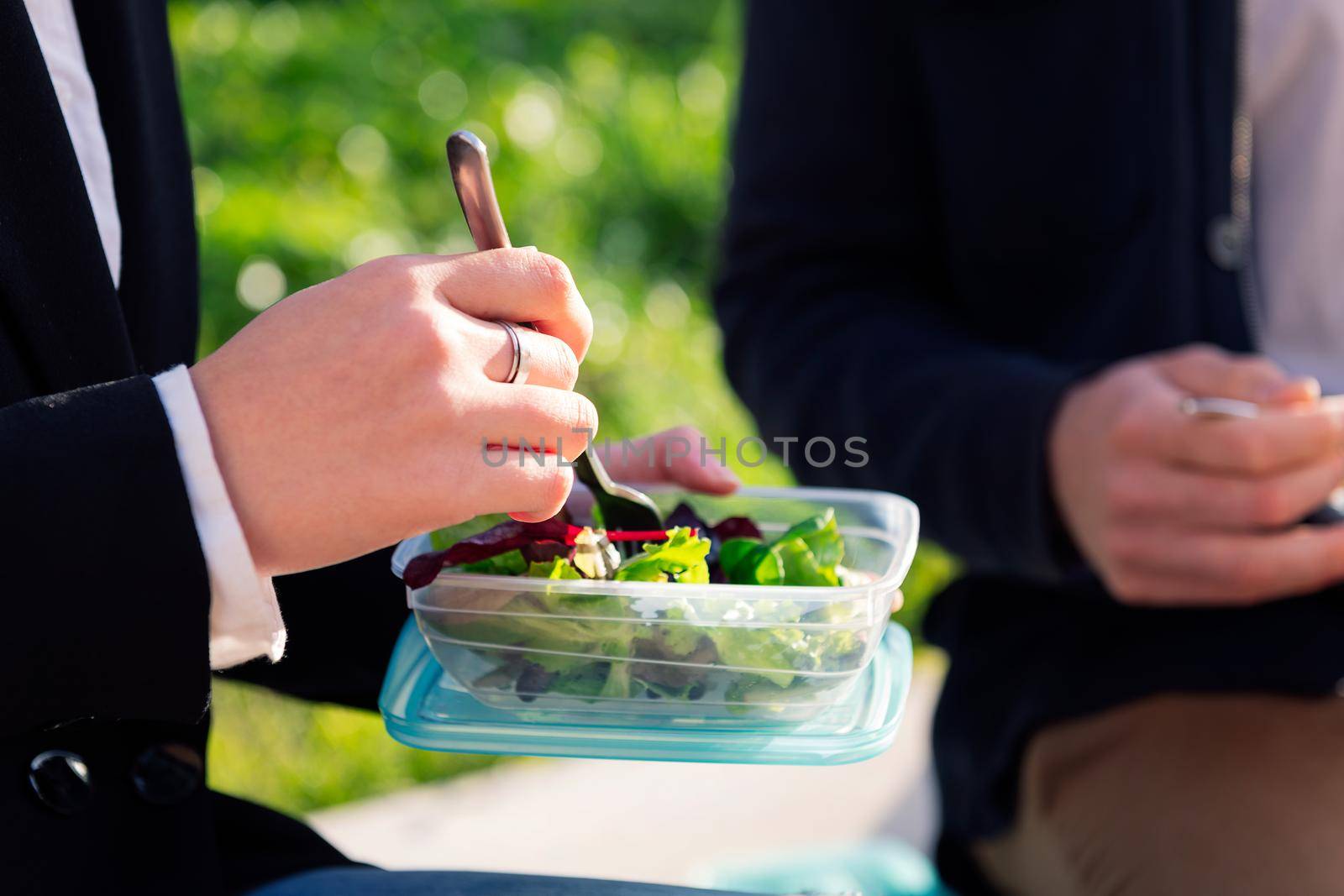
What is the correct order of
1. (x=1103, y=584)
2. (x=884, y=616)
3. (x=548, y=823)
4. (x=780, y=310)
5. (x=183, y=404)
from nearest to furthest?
(x=183, y=404) → (x=884, y=616) → (x=1103, y=584) → (x=780, y=310) → (x=548, y=823)

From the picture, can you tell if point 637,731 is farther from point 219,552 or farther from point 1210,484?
point 1210,484

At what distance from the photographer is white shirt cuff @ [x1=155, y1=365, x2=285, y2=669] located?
68cm

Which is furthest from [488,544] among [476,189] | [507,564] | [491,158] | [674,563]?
[491,158]

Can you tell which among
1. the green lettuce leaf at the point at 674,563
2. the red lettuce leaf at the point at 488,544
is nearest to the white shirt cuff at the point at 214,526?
the red lettuce leaf at the point at 488,544

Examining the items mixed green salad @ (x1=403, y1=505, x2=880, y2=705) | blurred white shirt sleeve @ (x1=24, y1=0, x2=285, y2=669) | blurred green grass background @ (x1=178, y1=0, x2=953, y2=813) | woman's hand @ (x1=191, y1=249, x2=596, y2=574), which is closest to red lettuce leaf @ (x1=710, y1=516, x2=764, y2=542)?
mixed green salad @ (x1=403, y1=505, x2=880, y2=705)

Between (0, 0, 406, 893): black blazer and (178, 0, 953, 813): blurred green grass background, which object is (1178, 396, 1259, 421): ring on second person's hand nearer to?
(0, 0, 406, 893): black blazer

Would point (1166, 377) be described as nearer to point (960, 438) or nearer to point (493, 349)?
point (960, 438)

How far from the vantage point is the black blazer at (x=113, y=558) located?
0.67 metres

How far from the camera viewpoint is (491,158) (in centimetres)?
370

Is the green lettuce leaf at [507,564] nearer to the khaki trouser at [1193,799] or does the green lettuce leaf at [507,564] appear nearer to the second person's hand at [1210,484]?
the second person's hand at [1210,484]

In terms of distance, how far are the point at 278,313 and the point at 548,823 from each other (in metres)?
1.64

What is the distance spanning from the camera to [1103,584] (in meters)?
1.35

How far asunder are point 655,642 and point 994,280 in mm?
957

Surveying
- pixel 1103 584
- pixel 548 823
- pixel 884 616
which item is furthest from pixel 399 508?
pixel 548 823
